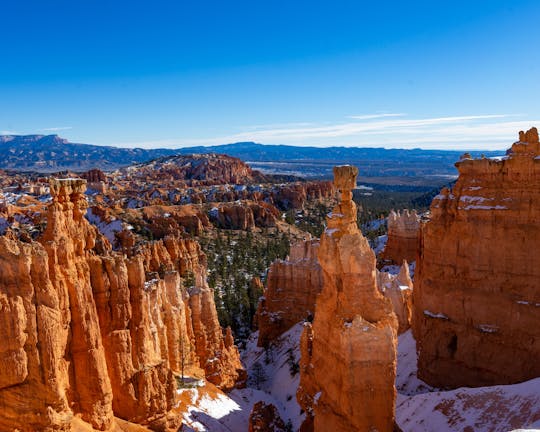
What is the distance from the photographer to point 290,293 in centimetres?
3641

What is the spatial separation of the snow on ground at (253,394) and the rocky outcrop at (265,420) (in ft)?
2.62

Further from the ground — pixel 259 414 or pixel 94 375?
pixel 94 375

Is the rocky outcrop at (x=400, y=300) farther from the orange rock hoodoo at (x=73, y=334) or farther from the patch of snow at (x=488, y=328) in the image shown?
the orange rock hoodoo at (x=73, y=334)

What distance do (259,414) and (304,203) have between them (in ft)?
336

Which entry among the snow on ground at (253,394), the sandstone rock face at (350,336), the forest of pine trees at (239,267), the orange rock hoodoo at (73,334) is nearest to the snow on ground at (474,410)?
the sandstone rock face at (350,336)

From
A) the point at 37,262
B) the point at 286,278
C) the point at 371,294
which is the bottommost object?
the point at 286,278

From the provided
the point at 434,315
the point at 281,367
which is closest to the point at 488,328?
the point at 434,315

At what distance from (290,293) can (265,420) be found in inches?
616

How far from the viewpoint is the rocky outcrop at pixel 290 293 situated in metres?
35.6

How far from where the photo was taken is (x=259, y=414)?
21.8m

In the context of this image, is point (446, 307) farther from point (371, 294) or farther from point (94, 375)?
point (94, 375)

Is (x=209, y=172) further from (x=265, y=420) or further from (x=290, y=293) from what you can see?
(x=265, y=420)

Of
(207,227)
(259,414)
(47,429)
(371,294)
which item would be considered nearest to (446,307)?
(371,294)

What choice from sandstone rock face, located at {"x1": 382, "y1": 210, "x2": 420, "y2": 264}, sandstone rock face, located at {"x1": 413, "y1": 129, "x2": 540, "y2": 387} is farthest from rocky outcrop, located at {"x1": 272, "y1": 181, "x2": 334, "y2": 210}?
sandstone rock face, located at {"x1": 413, "y1": 129, "x2": 540, "y2": 387}
